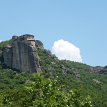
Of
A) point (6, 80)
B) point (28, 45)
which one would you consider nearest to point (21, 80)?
point (6, 80)

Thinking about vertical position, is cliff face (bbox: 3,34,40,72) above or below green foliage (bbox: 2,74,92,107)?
above

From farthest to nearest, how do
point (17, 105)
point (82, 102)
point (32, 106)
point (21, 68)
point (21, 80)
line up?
point (21, 68), point (21, 80), point (17, 105), point (82, 102), point (32, 106)

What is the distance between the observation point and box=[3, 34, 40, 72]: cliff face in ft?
616

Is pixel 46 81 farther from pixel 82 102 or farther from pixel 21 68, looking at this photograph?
pixel 21 68

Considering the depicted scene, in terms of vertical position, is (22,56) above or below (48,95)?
above

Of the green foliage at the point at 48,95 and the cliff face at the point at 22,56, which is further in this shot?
the cliff face at the point at 22,56

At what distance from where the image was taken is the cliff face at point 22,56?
18788 centimetres

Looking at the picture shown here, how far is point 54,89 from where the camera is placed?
2903 centimetres

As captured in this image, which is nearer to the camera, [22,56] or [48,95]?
[48,95]

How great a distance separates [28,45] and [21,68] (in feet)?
33.4

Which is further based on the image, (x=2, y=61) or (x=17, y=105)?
(x=2, y=61)

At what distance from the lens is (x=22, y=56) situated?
18875cm

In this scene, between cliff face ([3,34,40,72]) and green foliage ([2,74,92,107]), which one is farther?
cliff face ([3,34,40,72])

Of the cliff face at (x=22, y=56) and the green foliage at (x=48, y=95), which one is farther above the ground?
the cliff face at (x=22, y=56)
